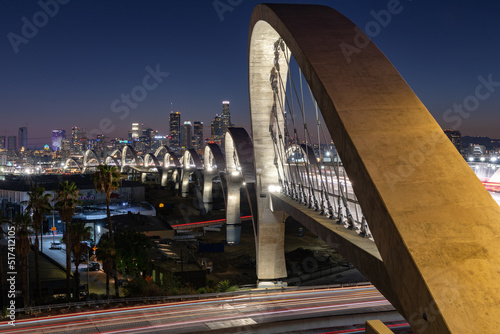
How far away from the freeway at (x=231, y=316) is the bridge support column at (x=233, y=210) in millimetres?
34093

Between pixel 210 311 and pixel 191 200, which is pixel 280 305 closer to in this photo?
pixel 210 311

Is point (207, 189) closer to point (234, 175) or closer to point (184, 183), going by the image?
point (184, 183)

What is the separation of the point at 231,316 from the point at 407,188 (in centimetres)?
1038

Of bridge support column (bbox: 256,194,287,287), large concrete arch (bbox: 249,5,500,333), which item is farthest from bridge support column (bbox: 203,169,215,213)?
large concrete arch (bbox: 249,5,500,333)

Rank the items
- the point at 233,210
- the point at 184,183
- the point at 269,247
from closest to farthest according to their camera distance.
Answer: the point at 269,247
the point at 233,210
the point at 184,183

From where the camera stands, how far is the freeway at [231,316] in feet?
45.5

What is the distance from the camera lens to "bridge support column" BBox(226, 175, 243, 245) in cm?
5458

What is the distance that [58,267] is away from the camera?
30188mm

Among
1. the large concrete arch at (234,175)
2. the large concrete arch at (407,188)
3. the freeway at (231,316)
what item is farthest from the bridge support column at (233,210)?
the large concrete arch at (407,188)

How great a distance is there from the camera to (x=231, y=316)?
1614 centimetres

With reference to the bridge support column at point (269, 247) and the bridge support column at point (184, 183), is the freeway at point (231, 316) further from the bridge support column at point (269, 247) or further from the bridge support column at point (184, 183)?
the bridge support column at point (184, 183)

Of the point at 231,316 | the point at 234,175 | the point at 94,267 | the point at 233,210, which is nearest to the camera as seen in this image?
the point at 231,316

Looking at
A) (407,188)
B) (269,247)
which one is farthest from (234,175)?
(407,188)

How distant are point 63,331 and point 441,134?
12.4 m
